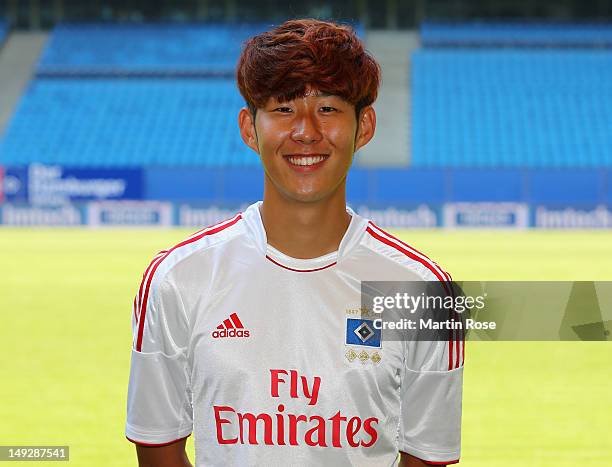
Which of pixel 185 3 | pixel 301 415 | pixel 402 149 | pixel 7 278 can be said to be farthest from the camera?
pixel 185 3

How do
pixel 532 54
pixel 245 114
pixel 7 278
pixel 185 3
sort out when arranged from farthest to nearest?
pixel 185 3, pixel 532 54, pixel 7 278, pixel 245 114

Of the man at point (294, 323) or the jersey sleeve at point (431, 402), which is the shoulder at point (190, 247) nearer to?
the man at point (294, 323)

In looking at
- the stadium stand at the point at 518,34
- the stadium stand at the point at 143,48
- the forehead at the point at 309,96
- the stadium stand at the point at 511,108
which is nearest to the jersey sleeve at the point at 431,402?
the forehead at the point at 309,96

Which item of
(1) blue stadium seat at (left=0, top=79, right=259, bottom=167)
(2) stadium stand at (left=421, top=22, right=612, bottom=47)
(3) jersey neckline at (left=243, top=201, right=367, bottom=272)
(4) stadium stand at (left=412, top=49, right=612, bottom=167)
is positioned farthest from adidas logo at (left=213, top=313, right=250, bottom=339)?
(2) stadium stand at (left=421, top=22, right=612, bottom=47)

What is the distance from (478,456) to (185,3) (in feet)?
138

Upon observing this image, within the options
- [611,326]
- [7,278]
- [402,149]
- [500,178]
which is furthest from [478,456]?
[402,149]

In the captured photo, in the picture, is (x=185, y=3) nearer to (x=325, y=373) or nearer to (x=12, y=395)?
(x=12, y=395)

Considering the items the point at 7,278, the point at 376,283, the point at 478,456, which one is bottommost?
the point at 7,278

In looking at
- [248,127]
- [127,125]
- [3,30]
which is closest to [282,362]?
[248,127]

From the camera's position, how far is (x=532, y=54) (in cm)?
4172

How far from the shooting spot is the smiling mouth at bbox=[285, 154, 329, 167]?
9.09 feet

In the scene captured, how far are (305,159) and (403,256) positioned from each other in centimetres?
41

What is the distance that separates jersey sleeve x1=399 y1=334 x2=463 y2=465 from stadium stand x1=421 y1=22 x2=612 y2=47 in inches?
1603

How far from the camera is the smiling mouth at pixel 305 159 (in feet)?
9.09
